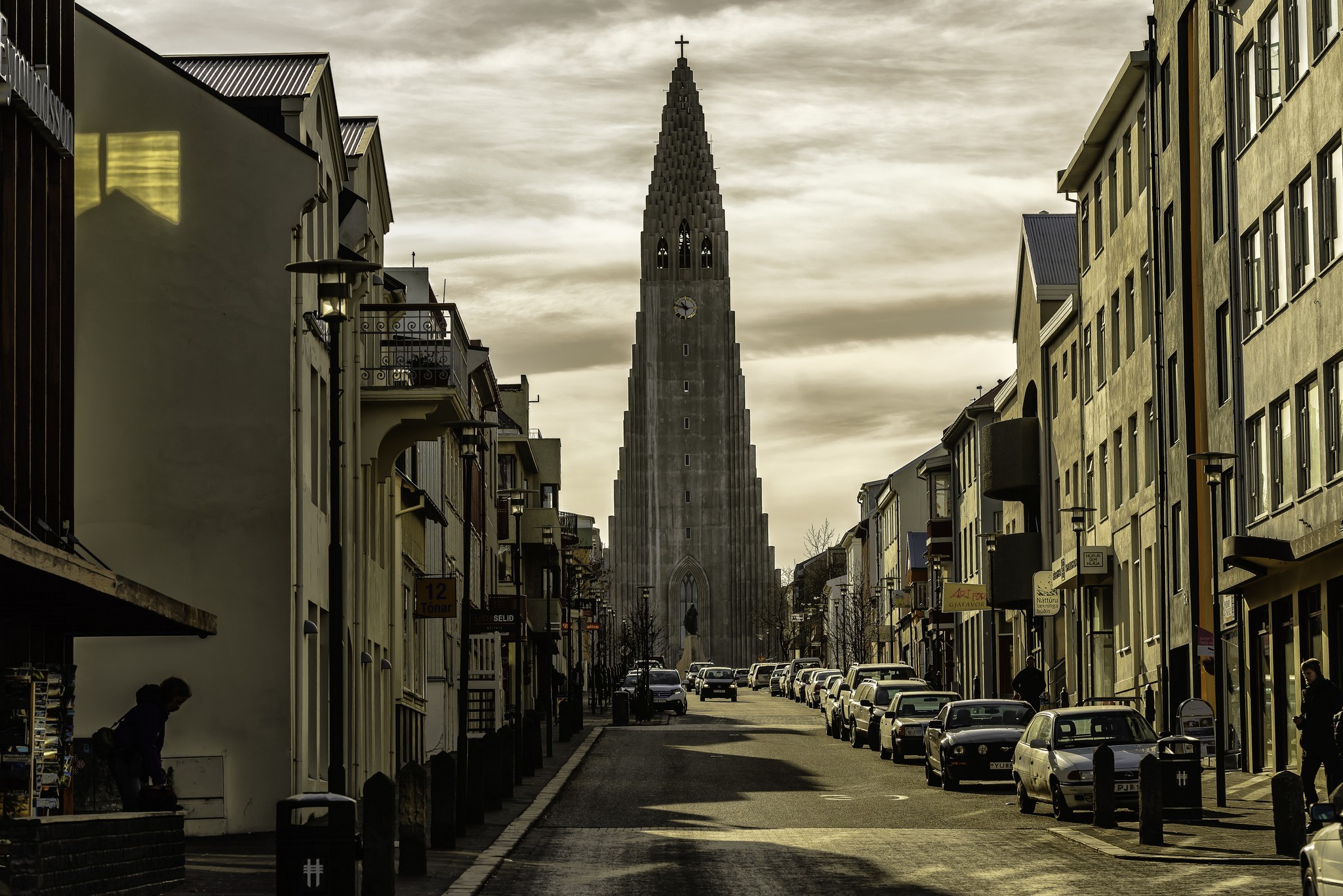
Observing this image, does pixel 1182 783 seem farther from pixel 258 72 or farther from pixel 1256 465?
pixel 258 72

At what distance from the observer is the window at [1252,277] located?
34.7m

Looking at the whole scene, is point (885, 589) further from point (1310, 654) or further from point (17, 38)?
point (17, 38)

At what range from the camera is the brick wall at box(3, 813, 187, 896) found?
12047mm

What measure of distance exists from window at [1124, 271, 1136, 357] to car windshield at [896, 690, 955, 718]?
9.81 meters

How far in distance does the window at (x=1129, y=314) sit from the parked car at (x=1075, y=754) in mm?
21274

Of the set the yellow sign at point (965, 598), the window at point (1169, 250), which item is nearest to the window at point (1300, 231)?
the window at point (1169, 250)

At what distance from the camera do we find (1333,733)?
83.1ft

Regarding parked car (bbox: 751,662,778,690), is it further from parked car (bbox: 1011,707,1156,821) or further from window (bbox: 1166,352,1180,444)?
parked car (bbox: 1011,707,1156,821)

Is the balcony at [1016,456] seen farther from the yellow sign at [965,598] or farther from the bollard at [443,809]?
the bollard at [443,809]

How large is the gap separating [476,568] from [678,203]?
110m

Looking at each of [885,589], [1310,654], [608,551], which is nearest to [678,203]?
[608,551]

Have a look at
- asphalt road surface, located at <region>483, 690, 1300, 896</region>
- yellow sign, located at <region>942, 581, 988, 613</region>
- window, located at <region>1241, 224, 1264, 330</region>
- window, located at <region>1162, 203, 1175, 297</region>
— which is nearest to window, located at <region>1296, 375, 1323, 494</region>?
window, located at <region>1241, 224, 1264, 330</region>

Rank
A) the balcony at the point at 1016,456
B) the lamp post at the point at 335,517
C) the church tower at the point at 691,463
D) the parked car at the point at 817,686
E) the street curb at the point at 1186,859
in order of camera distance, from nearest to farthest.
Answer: the lamp post at the point at 335,517
the street curb at the point at 1186,859
the balcony at the point at 1016,456
the parked car at the point at 817,686
the church tower at the point at 691,463

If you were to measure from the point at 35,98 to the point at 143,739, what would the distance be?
636 centimetres
